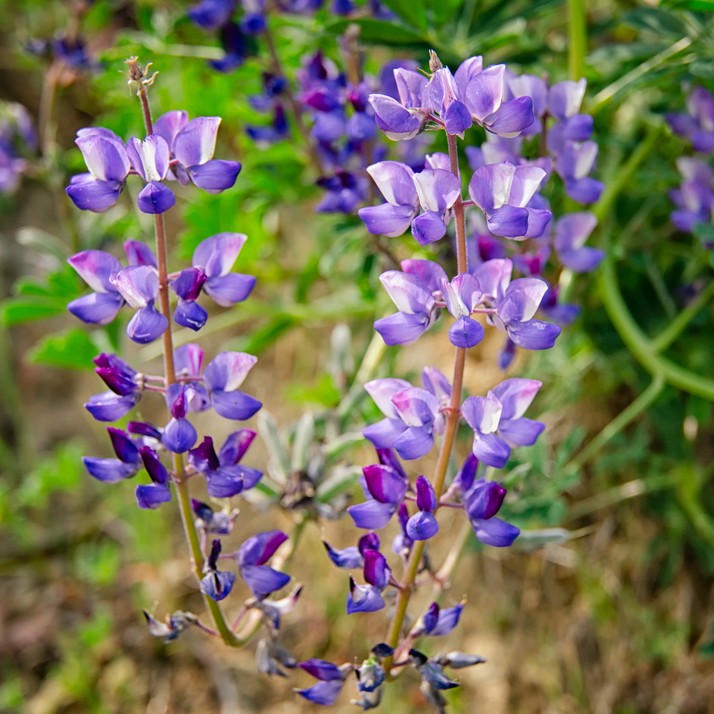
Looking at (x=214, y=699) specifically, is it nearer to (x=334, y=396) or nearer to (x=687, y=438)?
(x=334, y=396)

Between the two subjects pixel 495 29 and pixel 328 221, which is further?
pixel 328 221

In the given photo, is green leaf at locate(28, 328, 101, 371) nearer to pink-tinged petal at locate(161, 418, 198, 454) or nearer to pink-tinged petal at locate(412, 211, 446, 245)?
pink-tinged petal at locate(161, 418, 198, 454)

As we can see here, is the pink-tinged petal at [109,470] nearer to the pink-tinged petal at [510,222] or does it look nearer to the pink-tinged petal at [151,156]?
the pink-tinged petal at [151,156]

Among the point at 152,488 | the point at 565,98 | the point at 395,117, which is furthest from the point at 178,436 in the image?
the point at 565,98

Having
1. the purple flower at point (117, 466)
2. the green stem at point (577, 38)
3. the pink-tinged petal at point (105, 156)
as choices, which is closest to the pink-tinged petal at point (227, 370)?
the purple flower at point (117, 466)

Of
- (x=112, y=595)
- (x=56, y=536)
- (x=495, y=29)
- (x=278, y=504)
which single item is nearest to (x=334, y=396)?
(x=278, y=504)

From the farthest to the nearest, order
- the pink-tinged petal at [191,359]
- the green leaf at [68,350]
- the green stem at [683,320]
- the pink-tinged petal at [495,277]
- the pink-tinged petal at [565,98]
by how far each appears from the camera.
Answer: the green leaf at [68,350] → the green stem at [683,320] → the pink-tinged petal at [565,98] → the pink-tinged petal at [191,359] → the pink-tinged petal at [495,277]

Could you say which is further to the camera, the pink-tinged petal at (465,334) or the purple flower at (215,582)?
the purple flower at (215,582)
